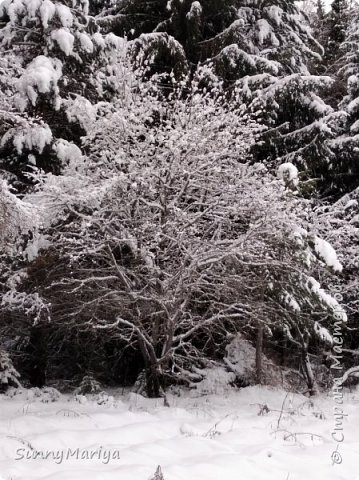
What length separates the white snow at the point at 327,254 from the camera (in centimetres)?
780

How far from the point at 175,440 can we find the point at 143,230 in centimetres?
340

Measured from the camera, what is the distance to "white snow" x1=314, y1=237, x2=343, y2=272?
25.6 ft

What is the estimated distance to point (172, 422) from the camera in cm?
612

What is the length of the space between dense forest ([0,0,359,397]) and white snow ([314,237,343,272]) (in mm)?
23

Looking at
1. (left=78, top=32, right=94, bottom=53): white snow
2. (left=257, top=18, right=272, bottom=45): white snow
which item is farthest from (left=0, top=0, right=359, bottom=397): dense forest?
(left=257, top=18, right=272, bottom=45): white snow

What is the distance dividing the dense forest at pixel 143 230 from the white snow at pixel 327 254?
0.02 metres

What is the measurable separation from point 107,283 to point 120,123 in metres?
2.69

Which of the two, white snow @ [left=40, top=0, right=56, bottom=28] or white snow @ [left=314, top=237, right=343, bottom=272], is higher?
white snow @ [left=40, top=0, right=56, bottom=28]

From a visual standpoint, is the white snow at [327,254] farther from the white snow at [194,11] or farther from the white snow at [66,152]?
the white snow at [194,11]

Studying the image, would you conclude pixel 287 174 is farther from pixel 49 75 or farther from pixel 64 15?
pixel 64 15

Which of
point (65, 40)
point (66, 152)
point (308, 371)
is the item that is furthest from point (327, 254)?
point (65, 40)

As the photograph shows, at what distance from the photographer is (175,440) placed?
17.1 feet

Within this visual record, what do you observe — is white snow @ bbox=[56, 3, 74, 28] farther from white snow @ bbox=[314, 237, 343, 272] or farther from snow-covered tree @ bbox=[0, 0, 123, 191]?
white snow @ bbox=[314, 237, 343, 272]

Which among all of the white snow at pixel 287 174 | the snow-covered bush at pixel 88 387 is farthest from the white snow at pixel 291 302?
the snow-covered bush at pixel 88 387
